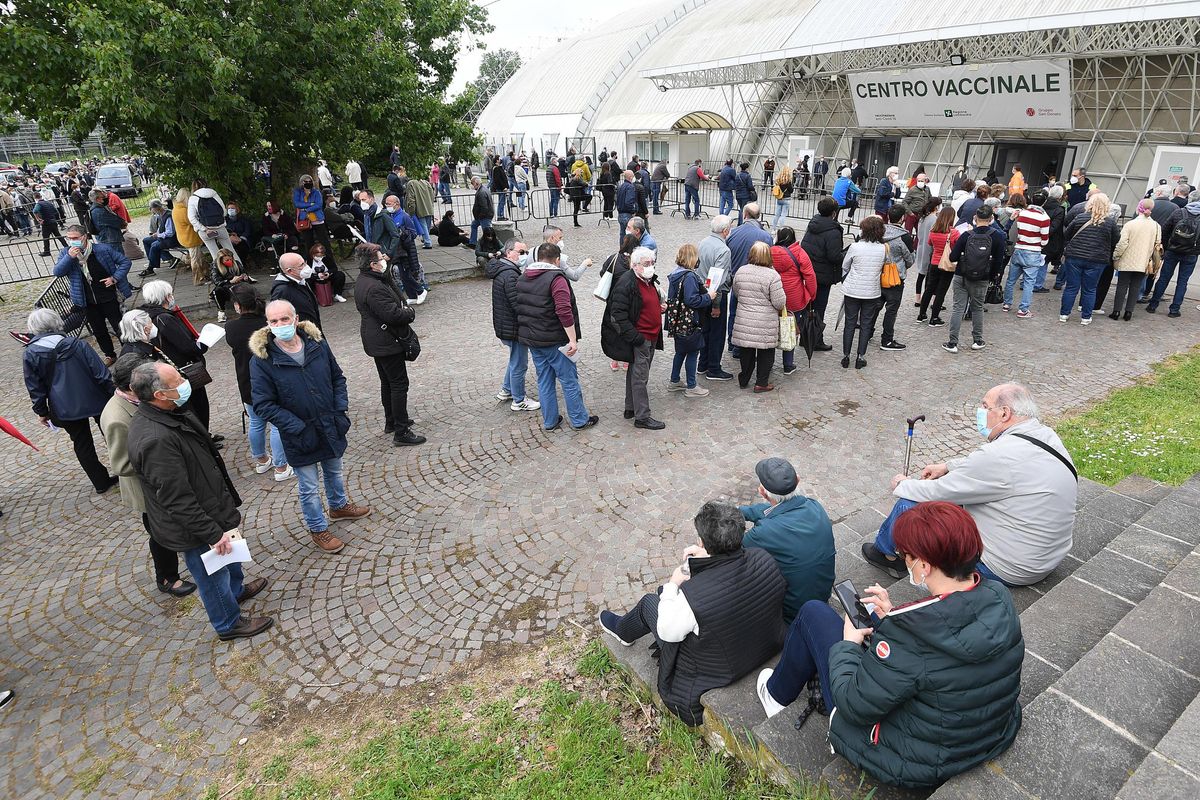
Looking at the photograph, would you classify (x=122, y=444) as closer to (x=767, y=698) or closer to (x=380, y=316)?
(x=380, y=316)

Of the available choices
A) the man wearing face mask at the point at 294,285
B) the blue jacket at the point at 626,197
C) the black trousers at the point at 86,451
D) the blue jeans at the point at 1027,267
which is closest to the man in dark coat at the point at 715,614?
the man wearing face mask at the point at 294,285

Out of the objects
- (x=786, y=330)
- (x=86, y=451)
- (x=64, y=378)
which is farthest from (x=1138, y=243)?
(x=86, y=451)

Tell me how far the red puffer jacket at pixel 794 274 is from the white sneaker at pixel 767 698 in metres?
5.07

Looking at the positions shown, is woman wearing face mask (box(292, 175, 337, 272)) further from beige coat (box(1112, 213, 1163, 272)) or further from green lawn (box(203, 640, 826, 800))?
beige coat (box(1112, 213, 1163, 272))

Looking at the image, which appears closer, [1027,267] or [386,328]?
[386,328]

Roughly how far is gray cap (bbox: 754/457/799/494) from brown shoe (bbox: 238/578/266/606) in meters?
3.76

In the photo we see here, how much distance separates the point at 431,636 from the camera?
430 centimetres

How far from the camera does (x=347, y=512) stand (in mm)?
5523

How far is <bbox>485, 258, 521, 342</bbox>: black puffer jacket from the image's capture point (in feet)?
22.1

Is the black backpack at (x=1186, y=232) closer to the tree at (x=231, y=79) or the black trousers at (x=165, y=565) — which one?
the tree at (x=231, y=79)

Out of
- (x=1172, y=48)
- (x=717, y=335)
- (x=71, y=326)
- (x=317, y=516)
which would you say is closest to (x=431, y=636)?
(x=317, y=516)

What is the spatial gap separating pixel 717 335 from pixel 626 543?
3670mm

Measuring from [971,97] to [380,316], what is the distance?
20.8 m

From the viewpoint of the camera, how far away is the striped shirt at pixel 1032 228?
931cm
